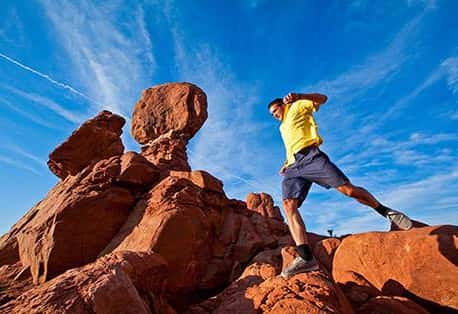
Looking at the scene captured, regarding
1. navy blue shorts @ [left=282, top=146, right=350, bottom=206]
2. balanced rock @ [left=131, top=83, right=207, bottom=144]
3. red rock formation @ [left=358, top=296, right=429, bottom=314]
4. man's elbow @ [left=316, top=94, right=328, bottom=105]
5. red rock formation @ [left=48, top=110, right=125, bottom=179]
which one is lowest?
red rock formation @ [left=358, top=296, right=429, bottom=314]

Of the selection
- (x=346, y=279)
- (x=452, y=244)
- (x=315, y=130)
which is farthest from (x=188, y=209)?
(x=452, y=244)

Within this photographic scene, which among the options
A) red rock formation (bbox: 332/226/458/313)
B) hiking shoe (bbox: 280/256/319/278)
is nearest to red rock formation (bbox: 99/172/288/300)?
red rock formation (bbox: 332/226/458/313)

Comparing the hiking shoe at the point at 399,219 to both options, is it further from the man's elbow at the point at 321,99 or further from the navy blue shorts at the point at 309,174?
the man's elbow at the point at 321,99

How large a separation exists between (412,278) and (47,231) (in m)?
9.23

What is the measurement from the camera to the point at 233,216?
41.1 ft

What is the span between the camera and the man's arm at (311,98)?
468 centimetres

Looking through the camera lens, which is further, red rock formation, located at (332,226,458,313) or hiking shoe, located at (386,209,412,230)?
red rock formation, located at (332,226,458,313)

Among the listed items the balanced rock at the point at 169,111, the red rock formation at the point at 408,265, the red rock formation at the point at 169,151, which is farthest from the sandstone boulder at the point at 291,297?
the balanced rock at the point at 169,111

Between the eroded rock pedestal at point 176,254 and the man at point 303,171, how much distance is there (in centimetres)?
45

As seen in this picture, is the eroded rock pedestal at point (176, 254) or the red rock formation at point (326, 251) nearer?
the eroded rock pedestal at point (176, 254)

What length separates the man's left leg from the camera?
4.34 metres

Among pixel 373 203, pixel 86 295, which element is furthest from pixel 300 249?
pixel 86 295

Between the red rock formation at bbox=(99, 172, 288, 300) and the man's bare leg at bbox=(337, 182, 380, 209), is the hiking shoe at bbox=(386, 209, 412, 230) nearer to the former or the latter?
the man's bare leg at bbox=(337, 182, 380, 209)

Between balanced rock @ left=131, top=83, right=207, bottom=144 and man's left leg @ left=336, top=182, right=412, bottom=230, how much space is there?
17362 mm
